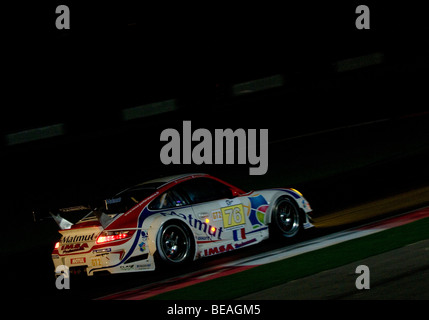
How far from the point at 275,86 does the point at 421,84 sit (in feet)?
14.6

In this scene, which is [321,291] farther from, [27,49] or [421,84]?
[27,49]

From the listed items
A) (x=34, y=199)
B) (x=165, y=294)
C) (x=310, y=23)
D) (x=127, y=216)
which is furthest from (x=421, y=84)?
(x=165, y=294)

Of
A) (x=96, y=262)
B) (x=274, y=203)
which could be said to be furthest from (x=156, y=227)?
(x=274, y=203)

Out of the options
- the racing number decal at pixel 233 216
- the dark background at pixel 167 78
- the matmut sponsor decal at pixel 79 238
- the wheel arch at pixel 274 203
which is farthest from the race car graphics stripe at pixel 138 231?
the dark background at pixel 167 78

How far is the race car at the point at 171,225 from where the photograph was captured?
8.96 meters

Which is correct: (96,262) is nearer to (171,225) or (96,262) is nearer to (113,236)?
(113,236)

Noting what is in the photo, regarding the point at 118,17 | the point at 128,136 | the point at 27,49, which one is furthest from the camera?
the point at 118,17

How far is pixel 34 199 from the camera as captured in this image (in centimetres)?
1538

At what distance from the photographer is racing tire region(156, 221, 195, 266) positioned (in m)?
9.05

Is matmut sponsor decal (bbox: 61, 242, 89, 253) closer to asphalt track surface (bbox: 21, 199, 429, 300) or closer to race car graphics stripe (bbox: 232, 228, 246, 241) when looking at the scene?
asphalt track surface (bbox: 21, 199, 429, 300)

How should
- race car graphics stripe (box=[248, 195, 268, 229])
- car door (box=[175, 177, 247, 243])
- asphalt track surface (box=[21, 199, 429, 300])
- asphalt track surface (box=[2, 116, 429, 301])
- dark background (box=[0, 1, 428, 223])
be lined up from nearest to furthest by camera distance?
asphalt track surface (box=[21, 199, 429, 300]) → asphalt track surface (box=[2, 116, 429, 301]) → car door (box=[175, 177, 247, 243]) → race car graphics stripe (box=[248, 195, 268, 229]) → dark background (box=[0, 1, 428, 223])

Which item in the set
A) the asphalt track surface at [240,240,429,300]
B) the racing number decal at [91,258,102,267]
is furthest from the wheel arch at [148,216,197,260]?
the asphalt track surface at [240,240,429,300]

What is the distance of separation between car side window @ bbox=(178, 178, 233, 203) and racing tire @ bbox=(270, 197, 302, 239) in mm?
833

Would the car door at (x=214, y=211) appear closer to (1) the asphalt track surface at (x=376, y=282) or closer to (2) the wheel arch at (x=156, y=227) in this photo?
(2) the wheel arch at (x=156, y=227)
